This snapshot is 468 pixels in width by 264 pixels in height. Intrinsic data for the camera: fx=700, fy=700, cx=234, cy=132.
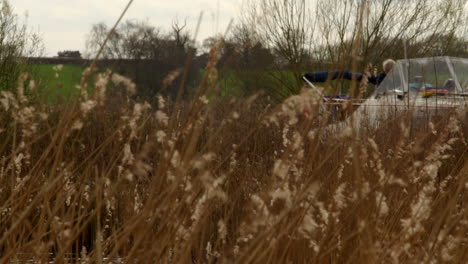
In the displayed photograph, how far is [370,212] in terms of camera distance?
2102 millimetres

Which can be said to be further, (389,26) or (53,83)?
(389,26)

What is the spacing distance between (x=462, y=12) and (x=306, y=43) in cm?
374

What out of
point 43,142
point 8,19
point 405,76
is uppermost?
point 8,19

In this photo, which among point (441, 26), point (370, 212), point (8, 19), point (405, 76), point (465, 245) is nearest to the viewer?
point (370, 212)

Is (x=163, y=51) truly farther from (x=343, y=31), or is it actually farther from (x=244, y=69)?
(x=343, y=31)

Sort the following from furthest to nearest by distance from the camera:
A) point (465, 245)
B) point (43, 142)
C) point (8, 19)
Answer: point (8, 19), point (43, 142), point (465, 245)

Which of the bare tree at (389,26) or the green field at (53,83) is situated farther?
the bare tree at (389,26)

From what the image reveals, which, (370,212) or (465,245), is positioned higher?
(370,212)

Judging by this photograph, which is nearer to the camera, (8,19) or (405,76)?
(405,76)

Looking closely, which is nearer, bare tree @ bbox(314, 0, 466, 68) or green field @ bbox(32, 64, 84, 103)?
green field @ bbox(32, 64, 84, 103)

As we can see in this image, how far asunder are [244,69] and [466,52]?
→ 186 inches

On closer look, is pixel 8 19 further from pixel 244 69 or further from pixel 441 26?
pixel 441 26

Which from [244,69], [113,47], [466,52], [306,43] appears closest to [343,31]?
[306,43]

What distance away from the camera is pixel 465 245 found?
2410mm
